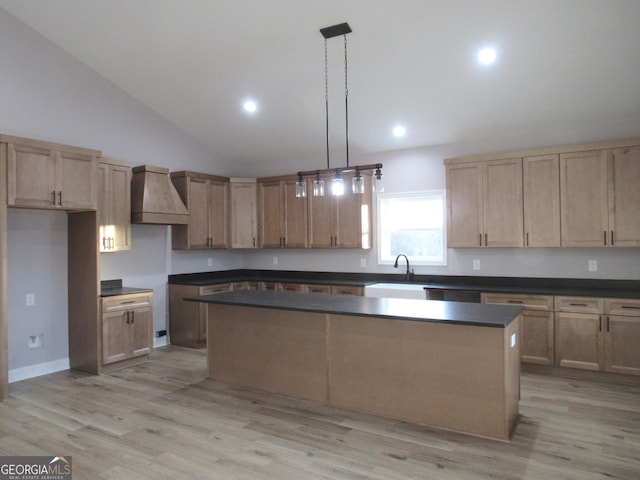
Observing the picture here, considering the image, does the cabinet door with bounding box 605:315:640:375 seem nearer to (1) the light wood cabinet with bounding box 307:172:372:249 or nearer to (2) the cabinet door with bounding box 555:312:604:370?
(2) the cabinet door with bounding box 555:312:604:370

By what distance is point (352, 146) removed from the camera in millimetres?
5945

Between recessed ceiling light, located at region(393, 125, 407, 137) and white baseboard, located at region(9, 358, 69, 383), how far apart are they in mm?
4678

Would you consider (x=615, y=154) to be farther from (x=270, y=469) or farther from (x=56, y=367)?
(x=56, y=367)

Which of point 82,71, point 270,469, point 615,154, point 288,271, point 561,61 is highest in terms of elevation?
point 82,71

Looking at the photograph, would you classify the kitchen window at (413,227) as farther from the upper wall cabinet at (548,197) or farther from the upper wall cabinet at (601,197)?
the upper wall cabinet at (601,197)

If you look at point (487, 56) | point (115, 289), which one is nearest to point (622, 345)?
point (487, 56)

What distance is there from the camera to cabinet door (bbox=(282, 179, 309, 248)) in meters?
6.28

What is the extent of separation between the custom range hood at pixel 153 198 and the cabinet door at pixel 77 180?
70cm

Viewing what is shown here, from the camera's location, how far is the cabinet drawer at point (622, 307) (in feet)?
13.3

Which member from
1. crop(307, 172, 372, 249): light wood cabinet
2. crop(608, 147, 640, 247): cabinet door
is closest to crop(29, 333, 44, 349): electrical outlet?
crop(307, 172, 372, 249): light wood cabinet

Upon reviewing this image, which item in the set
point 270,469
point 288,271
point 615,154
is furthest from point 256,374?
point 615,154

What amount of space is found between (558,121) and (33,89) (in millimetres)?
5641

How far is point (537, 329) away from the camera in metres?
4.48

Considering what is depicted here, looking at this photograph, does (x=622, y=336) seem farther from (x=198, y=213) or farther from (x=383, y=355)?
(x=198, y=213)
